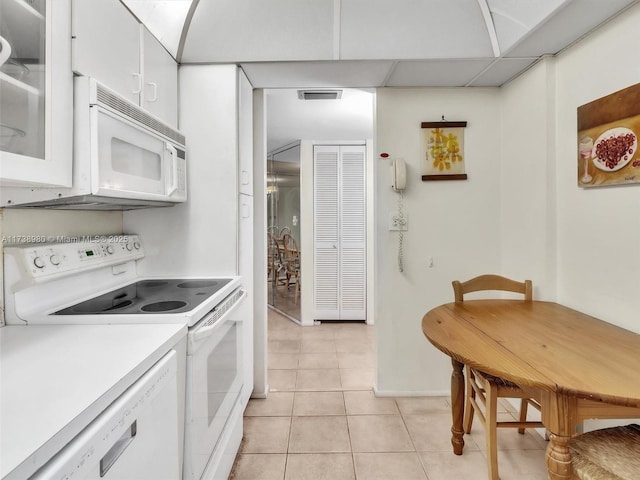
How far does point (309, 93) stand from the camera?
96.5 inches

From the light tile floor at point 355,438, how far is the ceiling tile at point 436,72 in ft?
7.38

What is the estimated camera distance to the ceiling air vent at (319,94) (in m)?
2.42

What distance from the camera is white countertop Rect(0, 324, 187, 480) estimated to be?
56 centimetres

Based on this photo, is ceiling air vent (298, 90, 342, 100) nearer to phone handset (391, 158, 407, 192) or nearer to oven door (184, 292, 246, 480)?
phone handset (391, 158, 407, 192)

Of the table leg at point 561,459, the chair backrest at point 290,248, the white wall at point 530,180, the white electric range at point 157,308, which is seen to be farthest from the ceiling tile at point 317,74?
the chair backrest at point 290,248

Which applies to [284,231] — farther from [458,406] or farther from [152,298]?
[458,406]

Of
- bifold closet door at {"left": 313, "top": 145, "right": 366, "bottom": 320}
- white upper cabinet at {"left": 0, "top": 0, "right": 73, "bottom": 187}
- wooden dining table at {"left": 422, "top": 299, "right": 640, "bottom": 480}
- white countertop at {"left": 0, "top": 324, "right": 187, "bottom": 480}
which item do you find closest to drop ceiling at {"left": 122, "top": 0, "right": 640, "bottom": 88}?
white upper cabinet at {"left": 0, "top": 0, "right": 73, "bottom": 187}

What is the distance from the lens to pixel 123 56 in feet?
4.49

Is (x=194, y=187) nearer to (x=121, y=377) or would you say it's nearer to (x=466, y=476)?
(x=121, y=377)

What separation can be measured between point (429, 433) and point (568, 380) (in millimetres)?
1208

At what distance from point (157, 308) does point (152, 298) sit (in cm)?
19

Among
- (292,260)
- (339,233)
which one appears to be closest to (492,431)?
(339,233)

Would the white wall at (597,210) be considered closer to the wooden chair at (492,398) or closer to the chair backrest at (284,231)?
the wooden chair at (492,398)

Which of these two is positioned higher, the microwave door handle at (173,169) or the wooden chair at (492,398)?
the microwave door handle at (173,169)
